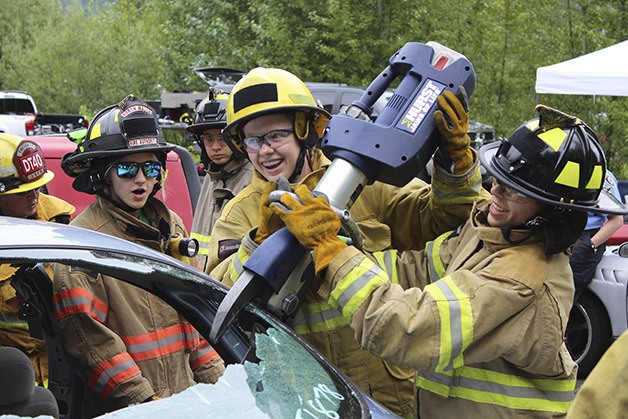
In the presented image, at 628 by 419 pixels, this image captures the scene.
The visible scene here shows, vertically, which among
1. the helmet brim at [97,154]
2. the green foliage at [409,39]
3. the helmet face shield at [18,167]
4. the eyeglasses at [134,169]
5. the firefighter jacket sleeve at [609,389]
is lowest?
the green foliage at [409,39]

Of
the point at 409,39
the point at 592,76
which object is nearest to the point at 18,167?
the point at 592,76

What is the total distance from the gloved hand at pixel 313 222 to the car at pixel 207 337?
0.92ft

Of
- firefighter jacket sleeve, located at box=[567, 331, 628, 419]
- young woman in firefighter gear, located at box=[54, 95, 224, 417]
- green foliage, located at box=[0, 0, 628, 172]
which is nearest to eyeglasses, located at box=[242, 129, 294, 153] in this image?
young woman in firefighter gear, located at box=[54, 95, 224, 417]

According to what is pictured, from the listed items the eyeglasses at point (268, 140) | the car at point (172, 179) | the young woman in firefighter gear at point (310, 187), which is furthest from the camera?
the car at point (172, 179)

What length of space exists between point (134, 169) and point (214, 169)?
149cm

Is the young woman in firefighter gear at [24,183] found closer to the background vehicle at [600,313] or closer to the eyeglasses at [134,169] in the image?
the eyeglasses at [134,169]

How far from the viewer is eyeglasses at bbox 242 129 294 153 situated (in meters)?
2.97

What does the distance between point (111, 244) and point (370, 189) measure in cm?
98

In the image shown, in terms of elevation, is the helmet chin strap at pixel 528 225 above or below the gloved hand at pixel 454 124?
below

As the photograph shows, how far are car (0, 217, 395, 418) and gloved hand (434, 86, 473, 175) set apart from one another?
79 centimetres

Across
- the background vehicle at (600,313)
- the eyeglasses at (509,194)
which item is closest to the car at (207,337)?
the eyeglasses at (509,194)

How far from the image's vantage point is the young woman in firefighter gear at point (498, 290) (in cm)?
238

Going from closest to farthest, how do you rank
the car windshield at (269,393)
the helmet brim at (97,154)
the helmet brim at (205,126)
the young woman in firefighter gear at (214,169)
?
the car windshield at (269,393) → the helmet brim at (97,154) → the young woman in firefighter gear at (214,169) → the helmet brim at (205,126)

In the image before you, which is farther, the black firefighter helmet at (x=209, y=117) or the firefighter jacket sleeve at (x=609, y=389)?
the black firefighter helmet at (x=209, y=117)
